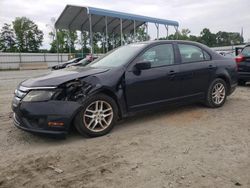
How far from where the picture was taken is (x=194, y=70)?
5641 millimetres

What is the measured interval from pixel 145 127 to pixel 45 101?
5.89 feet

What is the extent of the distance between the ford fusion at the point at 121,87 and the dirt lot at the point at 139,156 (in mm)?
307

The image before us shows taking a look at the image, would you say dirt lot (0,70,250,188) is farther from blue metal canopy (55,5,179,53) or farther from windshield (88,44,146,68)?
blue metal canopy (55,5,179,53)

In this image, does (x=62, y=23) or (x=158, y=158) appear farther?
(x=62, y=23)

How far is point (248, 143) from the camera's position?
12.8 feet

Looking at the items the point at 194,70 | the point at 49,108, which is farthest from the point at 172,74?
the point at 49,108

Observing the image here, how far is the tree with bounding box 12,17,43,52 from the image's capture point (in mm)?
66875

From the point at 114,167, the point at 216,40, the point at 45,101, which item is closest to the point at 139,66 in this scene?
the point at 45,101

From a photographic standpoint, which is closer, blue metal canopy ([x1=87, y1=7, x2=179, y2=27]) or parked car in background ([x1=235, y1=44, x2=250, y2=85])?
parked car in background ([x1=235, y1=44, x2=250, y2=85])

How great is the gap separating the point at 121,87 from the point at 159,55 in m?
1.16

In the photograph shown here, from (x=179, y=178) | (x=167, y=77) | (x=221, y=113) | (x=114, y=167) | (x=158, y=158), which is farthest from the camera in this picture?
(x=221, y=113)

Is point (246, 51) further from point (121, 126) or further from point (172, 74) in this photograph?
point (121, 126)

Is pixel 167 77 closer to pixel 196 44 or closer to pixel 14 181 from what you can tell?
pixel 196 44

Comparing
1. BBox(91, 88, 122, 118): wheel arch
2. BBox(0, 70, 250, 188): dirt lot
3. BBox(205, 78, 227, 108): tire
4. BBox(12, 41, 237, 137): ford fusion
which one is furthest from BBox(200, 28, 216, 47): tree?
BBox(91, 88, 122, 118): wheel arch
